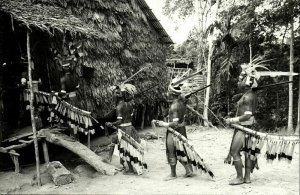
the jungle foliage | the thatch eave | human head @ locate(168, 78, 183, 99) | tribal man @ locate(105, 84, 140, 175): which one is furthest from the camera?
the jungle foliage

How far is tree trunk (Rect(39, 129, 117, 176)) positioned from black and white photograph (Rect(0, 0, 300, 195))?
2cm

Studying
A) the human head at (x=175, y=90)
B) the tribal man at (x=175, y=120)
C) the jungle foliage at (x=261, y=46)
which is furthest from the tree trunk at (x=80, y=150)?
the jungle foliage at (x=261, y=46)

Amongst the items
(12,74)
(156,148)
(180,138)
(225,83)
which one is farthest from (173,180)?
(225,83)

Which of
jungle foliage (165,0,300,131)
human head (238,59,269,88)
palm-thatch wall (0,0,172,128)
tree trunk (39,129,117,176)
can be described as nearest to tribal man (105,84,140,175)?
tree trunk (39,129,117,176)

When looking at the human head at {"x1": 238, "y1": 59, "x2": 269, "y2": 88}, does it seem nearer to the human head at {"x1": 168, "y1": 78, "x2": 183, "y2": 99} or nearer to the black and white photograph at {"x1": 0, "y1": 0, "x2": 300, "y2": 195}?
the black and white photograph at {"x1": 0, "y1": 0, "x2": 300, "y2": 195}

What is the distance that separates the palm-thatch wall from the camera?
7516mm

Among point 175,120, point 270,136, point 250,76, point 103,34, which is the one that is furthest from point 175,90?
point 103,34

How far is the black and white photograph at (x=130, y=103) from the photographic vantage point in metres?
5.74

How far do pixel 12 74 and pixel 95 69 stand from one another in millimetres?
2324

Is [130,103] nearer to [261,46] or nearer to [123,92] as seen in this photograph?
[123,92]

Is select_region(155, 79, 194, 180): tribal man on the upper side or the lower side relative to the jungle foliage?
lower

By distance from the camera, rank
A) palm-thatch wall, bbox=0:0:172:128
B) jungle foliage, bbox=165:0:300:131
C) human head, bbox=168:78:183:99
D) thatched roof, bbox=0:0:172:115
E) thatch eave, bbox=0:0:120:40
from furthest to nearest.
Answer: jungle foliage, bbox=165:0:300:131 → palm-thatch wall, bbox=0:0:172:128 → thatched roof, bbox=0:0:172:115 → thatch eave, bbox=0:0:120:40 → human head, bbox=168:78:183:99

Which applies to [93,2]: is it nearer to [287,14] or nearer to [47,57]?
[47,57]

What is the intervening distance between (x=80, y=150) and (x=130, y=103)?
1.59 metres
